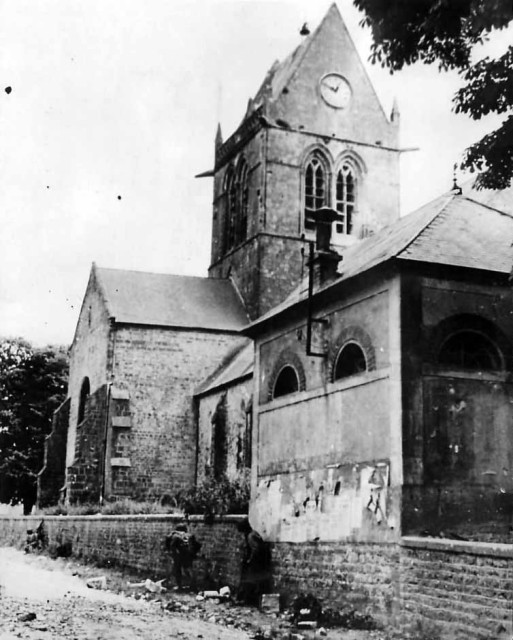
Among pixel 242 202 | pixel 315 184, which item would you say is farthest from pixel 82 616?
pixel 242 202

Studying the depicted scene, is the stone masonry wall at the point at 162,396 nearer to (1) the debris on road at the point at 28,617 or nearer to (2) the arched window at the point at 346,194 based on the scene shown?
(2) the arched window at the point at 346,194

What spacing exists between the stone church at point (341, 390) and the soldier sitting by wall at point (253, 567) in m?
0.56

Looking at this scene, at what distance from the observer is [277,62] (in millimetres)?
42031

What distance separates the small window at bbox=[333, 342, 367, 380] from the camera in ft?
54.5

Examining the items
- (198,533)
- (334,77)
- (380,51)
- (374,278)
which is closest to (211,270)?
(334,77)

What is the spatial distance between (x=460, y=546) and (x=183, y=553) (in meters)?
8.68

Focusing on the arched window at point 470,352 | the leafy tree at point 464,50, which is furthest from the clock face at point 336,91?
the leafy tree at point 464,50

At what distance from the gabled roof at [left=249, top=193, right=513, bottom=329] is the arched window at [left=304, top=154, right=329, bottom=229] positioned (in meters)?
18.8

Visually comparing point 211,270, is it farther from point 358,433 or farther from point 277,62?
point 358,433

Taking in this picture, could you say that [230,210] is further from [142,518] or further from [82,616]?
[82,616]

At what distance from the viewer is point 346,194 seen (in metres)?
38.4

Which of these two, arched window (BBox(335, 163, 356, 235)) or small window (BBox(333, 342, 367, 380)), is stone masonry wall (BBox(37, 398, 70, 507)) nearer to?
arched window (BBox(335, 163, 356, 235))

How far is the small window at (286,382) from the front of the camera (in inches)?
739

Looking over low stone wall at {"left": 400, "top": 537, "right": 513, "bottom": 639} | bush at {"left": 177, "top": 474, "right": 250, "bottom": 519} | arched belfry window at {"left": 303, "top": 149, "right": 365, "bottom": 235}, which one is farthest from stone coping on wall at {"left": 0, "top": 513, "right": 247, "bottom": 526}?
arched belfry window at {"left": 303, "top": 149, "right": 365, "bottom": 235}
